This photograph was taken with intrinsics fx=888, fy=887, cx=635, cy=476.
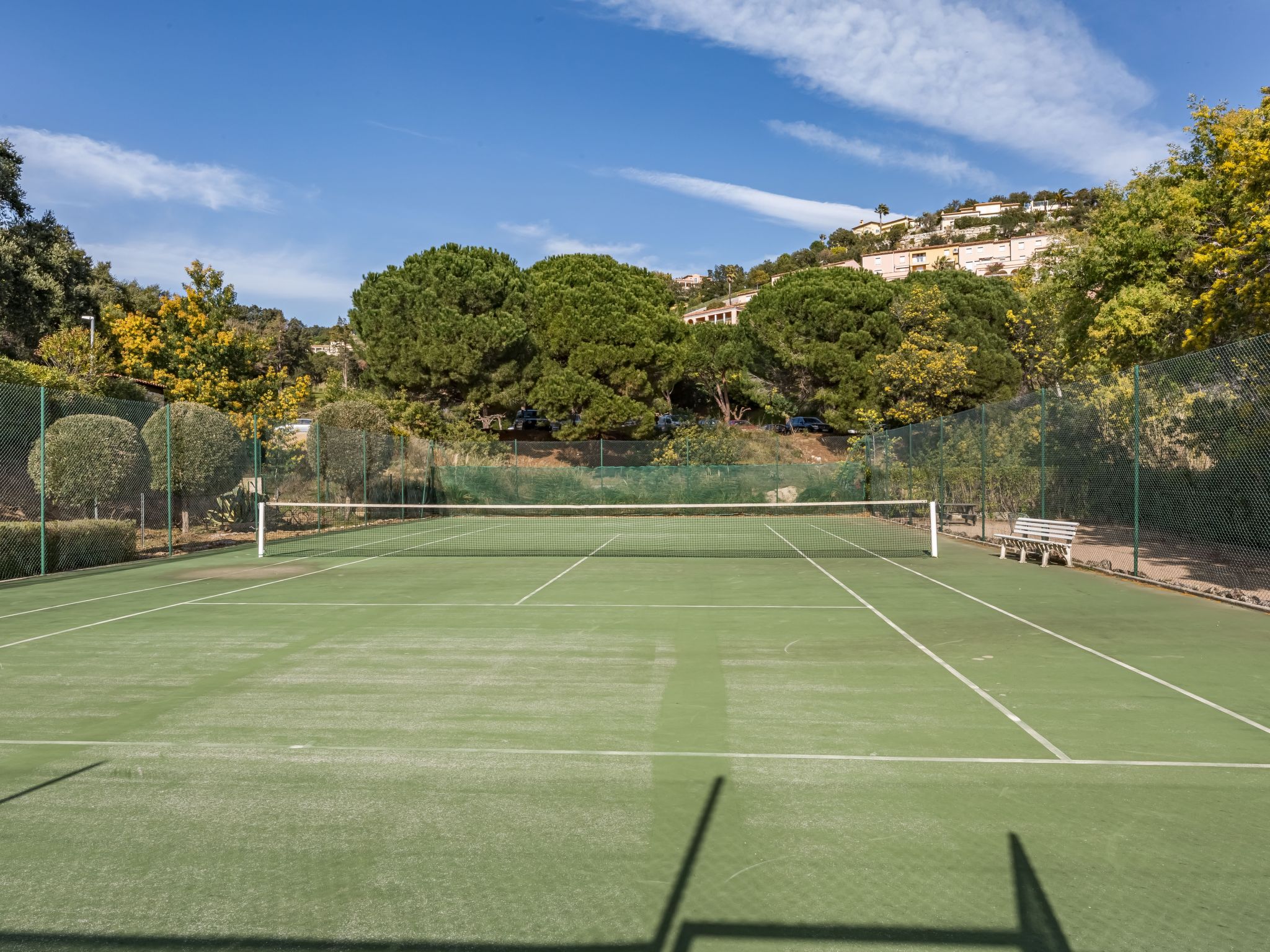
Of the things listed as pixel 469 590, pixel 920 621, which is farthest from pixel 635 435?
pixel 920 621

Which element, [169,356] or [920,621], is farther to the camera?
[169,356]

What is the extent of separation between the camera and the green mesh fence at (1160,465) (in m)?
11.3

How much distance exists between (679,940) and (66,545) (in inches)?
565

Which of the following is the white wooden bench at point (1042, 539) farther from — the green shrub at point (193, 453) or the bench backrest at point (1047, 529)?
the green shrub at point (193, 453)

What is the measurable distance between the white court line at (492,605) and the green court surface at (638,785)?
3.18 ft

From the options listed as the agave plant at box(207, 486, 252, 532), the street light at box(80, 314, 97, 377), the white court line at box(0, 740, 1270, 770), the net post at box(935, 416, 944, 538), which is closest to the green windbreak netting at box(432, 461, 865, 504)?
the net post at box(935, 416, 944, 538)

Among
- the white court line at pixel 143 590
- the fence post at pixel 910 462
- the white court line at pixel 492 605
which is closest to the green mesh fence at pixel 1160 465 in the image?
the fence post at pixel 910 462

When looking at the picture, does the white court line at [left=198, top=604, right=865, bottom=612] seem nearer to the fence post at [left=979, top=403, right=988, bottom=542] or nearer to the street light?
the fence post at [left=979, top=403, right=988, bottom=542]

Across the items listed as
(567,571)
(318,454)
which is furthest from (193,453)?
(567,571)

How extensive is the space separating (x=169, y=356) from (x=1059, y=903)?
29836 millimetres

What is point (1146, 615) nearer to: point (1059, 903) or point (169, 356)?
point (1059, 903)

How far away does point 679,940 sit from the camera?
9.98 ft

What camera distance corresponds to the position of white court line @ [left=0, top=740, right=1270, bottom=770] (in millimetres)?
4793

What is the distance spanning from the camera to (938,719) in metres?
5.64
